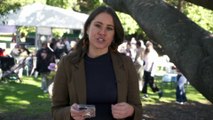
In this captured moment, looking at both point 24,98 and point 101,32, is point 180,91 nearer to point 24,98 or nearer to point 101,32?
point 24,98

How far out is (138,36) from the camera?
43.8m

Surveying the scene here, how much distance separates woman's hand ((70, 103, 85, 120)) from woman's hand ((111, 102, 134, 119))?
21 centimetres

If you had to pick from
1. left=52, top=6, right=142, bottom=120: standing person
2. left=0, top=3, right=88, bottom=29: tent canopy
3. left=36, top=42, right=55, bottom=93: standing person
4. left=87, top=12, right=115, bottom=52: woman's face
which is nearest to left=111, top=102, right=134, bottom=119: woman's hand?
left=52, top=6, right=142, bottom=120: standing person

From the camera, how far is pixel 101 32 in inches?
121

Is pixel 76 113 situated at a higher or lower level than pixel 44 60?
higher

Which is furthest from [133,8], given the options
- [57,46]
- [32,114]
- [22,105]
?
[57,46]

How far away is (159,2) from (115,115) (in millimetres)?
2819

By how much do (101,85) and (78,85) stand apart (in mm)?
152

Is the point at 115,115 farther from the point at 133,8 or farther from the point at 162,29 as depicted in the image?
the point at 133,8

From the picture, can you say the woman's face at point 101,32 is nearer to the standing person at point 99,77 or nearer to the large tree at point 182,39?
the standing person at point 99,77

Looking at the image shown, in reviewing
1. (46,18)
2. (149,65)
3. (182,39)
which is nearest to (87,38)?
(182,39)

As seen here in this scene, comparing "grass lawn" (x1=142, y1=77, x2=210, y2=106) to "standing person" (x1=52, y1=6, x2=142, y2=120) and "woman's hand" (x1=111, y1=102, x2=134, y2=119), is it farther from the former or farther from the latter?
"woman's hand" (x1=111, y1=102, x2=134, y2=119)

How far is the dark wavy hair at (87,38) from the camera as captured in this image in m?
3.15

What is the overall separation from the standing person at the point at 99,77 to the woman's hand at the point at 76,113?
33 millimetres
